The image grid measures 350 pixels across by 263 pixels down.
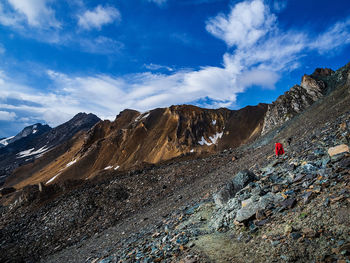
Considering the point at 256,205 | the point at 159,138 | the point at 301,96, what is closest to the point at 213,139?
the point at 159,138

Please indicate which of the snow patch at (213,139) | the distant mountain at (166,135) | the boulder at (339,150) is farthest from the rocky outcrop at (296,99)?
the boulder at (339,150)

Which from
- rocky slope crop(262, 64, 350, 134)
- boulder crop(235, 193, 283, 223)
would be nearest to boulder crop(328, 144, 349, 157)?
boulder crop(235, 193, 283, 223)

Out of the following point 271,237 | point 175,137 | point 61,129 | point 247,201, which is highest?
point 61,129

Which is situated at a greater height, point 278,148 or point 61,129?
point 61,129

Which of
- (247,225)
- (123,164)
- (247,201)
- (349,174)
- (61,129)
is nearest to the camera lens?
(349,174)

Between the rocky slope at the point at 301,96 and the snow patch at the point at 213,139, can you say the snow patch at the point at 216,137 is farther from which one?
the rocky slope at the point at 301,96

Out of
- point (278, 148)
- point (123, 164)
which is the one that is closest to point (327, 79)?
point (278, 148)

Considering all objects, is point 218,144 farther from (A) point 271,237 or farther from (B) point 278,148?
(A) point 271,237

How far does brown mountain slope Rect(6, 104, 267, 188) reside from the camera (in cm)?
7581

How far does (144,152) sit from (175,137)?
1440 cm

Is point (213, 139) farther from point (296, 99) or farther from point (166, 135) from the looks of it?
point (296, 99)

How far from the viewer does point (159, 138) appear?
8381cm

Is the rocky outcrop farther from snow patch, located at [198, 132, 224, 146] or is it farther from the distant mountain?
snow patch, located at [198, 132, 224, 146]

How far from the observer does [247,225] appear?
251 inches
